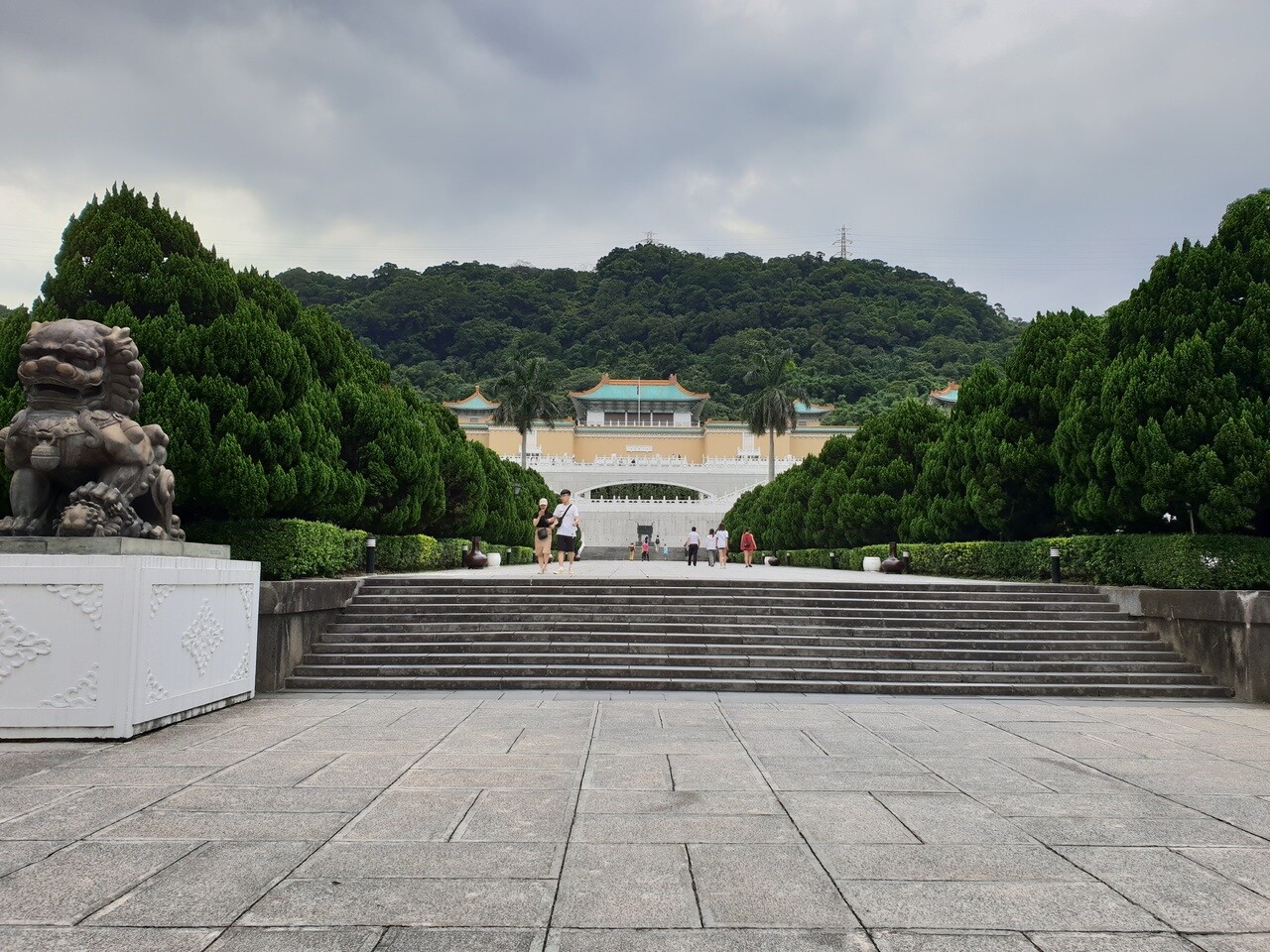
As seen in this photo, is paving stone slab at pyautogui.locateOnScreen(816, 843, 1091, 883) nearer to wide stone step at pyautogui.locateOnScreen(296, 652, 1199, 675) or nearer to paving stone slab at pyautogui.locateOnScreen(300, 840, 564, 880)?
paving stone slab at pyautogui.locateOnScreen(300, 840, 564, 880)

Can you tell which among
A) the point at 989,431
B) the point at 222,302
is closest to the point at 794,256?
the point at 989,431

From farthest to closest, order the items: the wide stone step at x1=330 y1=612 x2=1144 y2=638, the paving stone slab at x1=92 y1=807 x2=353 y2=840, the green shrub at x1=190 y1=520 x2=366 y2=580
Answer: the wide stone step at x1=330 y1=612 x2=1144 y2=638 → the green shrub at x1=190 y1=520 x2=366 y2=580 → the paving stone slab at x1=92 y1=807 x2=353 y2=840

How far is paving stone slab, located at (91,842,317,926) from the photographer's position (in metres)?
2.78

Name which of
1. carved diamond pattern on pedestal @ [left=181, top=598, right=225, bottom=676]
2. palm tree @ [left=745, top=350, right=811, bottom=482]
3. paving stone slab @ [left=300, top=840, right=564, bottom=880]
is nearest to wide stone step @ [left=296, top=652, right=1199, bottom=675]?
carved diamond pattern on pedestal @ [left=181, top=598, right=225, bottom=676]

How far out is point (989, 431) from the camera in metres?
13.6

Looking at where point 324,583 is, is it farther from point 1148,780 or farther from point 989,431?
point 989,431

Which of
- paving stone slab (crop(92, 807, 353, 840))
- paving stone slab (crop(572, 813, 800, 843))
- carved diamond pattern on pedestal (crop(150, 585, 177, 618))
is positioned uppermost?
carved diamond pattern on pedestal (crop(150, 585, 177, 618))

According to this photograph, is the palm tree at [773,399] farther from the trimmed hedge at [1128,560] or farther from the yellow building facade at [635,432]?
the trimmed hedge at [1128,560]

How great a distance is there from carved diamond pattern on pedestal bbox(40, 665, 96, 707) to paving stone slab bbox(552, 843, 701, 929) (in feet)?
11.7

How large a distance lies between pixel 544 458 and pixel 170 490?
158ft

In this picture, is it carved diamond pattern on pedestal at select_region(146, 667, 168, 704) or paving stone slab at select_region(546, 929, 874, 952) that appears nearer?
paving stone slab at select_region(546, 929, 874, 952)

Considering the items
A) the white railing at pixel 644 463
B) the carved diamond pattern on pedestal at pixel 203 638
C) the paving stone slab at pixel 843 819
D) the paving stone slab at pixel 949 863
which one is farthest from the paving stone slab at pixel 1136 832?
the white railing at pixel 644 463

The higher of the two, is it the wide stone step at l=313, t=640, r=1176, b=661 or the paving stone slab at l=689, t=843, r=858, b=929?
the wide stone step at l=313, t=640, r=1176, b=661

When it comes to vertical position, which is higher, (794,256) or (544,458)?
(794,256)
